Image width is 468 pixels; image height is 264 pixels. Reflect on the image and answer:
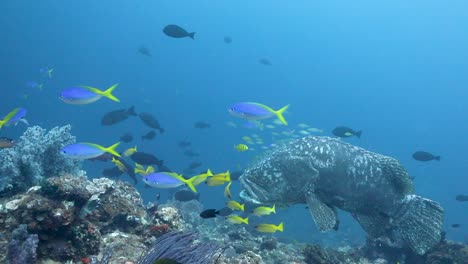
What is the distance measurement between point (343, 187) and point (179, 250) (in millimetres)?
3822

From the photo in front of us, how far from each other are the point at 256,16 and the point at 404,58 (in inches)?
2745

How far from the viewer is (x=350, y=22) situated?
569ft

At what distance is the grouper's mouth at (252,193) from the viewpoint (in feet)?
22.9

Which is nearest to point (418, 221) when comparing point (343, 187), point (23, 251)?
point (343, 187)

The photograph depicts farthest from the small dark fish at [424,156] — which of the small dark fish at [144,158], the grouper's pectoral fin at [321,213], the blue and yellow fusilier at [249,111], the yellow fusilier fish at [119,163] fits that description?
the yellow fusilier fish at [119,163]

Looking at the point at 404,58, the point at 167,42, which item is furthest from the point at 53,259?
the point at 404,58

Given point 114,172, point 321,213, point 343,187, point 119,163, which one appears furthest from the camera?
point 114,172

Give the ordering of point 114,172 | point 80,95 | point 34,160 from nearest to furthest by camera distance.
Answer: point 80,95, point 34,160, point 114,172

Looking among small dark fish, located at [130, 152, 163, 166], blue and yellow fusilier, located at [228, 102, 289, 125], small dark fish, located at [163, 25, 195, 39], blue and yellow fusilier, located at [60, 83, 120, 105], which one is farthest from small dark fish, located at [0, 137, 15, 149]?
small dark fish, located at [163, 25, 195, 39]

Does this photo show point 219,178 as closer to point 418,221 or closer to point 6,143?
point 418,221

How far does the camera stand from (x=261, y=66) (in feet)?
577

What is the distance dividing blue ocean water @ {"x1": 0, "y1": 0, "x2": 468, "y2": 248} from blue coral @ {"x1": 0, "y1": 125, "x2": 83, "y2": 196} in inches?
4235

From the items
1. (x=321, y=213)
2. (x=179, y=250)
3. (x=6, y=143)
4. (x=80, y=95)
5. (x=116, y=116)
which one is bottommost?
(x=179, y=250)

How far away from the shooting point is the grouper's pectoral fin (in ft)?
22.2
